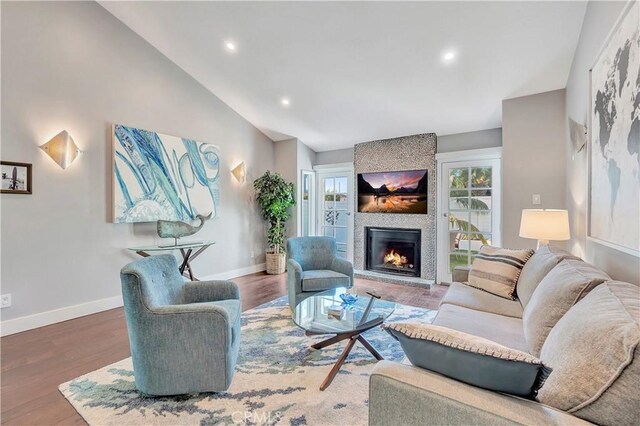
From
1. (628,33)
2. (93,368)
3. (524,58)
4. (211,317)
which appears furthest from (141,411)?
(524,58)

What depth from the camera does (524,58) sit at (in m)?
2.75

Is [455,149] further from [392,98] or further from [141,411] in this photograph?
[141,411]

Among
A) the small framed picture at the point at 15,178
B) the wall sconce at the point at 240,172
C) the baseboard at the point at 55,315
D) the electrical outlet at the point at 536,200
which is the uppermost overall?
the wall sconce at the point at 240,172

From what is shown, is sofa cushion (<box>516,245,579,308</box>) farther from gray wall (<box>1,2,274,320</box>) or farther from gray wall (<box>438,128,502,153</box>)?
gray wall (<box>1,2,274,320</box>)

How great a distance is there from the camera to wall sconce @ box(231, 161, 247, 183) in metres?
4.77

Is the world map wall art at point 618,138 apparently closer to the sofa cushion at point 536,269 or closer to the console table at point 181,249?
the sofa cushion at point 536,269

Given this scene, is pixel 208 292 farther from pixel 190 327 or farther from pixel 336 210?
pixel 336 210

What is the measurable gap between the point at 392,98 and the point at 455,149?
1367mm

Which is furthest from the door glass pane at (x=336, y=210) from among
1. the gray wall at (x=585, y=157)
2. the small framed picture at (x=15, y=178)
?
the small framed picture at (x=15, y=178)

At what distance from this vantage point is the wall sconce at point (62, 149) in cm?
291

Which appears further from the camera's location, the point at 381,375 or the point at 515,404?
the point at 381,375

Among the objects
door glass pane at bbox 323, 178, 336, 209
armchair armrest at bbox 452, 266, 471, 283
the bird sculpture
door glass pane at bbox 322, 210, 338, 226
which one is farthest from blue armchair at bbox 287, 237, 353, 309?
door glass pane at bbox 323, 178, 336, 209

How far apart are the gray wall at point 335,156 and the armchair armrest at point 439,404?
450cm

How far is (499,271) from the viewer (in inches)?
95.5
